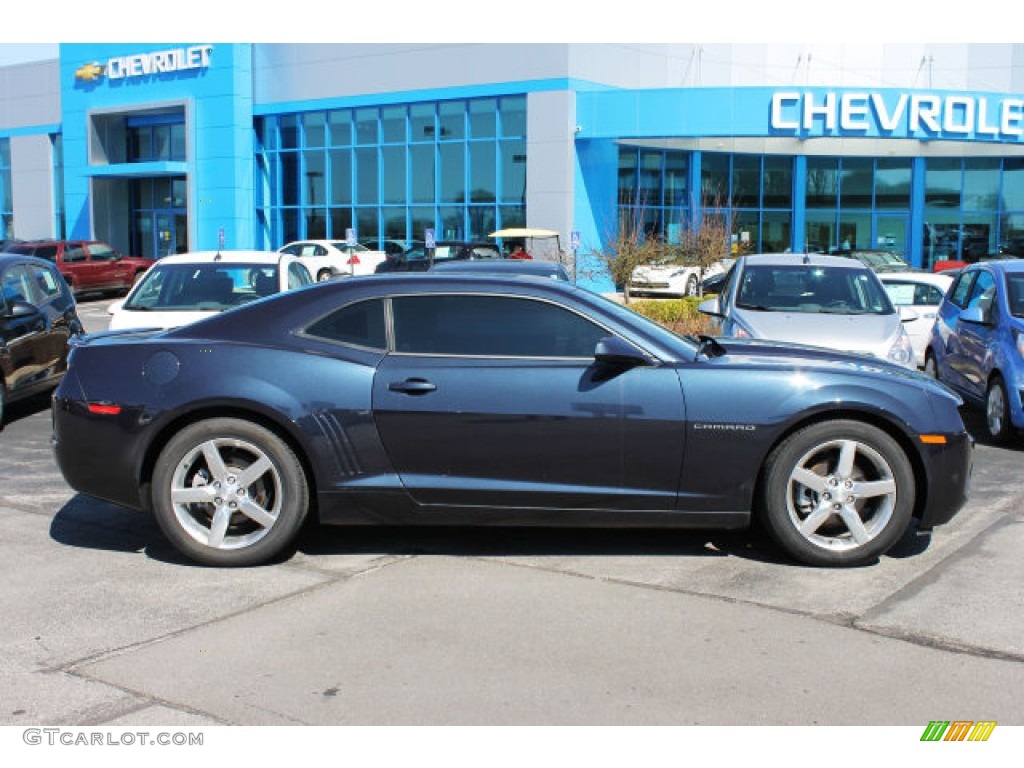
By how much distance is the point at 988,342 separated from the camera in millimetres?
9641

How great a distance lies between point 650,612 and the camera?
16.4 feet

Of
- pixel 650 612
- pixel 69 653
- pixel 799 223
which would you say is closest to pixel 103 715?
pixel 69 653

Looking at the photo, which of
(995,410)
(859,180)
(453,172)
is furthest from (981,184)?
(995,410)

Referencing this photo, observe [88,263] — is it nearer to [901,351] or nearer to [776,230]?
[776,230]

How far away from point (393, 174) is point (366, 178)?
117 cm

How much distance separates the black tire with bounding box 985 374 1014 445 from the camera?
9164mm

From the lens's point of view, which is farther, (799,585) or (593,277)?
(593,277)

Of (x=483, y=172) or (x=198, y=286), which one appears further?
(x=483, y=172)

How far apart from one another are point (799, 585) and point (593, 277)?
974 inches

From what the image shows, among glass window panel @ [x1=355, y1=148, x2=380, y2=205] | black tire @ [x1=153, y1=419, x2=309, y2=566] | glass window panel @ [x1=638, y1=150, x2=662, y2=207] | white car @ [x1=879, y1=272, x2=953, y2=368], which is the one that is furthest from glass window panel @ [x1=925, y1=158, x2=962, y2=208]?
black tire @ [x1=153, y1=419, x2=309, y2=566]

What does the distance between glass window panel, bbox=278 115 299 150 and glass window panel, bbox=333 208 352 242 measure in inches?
111

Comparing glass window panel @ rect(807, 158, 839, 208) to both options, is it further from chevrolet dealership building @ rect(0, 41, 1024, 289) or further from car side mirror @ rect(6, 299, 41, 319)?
car side mirror @ rect(6, 299, 41, 319)

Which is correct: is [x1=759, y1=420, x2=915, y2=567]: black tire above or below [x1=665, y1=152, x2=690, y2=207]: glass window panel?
below

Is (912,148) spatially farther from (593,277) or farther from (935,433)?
(935,433)
